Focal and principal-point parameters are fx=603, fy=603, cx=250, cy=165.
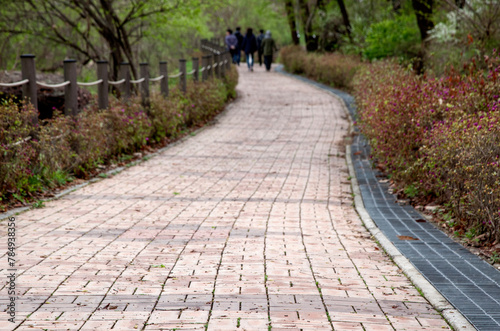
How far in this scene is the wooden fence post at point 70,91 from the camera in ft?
29.0

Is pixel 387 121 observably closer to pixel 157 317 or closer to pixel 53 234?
pixel 53 234

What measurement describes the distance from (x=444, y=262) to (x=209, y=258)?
6.49 feet

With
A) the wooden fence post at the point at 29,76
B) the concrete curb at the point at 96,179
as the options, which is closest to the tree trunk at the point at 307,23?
the concrete curb at the point at 96,179

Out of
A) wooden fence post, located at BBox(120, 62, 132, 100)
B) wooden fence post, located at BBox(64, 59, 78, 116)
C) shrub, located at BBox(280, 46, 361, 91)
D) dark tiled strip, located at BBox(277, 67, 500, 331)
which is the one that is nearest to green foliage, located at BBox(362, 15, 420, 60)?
shrub, located at BBox(280, 46, 361, 91)

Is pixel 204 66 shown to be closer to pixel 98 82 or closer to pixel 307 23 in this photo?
pixel 98 82

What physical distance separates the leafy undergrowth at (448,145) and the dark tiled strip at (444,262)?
26 cm

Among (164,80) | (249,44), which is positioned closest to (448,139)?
(164,80)

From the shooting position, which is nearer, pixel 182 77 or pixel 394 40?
pixel 182 77

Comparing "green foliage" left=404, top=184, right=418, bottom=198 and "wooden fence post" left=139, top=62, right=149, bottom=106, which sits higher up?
"wooden fence post" left=139, top=62, right=149, bottom=106

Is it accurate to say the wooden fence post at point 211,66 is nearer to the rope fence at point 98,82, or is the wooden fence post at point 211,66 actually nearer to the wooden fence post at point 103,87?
the rope fence at point 98,82

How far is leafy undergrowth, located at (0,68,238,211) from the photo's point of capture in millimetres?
6922

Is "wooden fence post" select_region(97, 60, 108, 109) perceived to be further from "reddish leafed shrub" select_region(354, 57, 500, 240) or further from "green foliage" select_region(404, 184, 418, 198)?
"green foliage" select_region(404, 184, 418, 198)

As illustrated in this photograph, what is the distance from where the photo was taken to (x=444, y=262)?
5.09 m

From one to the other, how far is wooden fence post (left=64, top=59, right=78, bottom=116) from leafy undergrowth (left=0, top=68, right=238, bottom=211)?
0.13 meters
